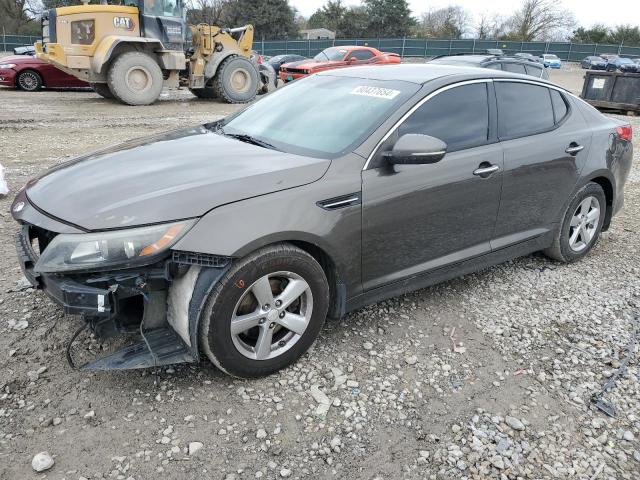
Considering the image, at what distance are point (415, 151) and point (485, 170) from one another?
0.79 meters

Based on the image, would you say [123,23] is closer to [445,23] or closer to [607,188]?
[607,188]

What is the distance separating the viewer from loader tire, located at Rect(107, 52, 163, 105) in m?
12.5

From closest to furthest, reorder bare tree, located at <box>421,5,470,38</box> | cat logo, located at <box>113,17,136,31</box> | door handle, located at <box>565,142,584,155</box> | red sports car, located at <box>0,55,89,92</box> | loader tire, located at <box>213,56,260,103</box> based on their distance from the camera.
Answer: door handle, located at <box>565,142,584,155</box> < cat logo, located at <box>113,17,136,31</box> < loader tire, located at <box>213,56,260,103</box> < red sports car, located at <box>0,55,89,92</box> < bare tree, located at <box>421,5,470,38</box>

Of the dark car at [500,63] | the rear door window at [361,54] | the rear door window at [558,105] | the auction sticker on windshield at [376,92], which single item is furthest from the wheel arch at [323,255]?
the rear door window at [361,54]

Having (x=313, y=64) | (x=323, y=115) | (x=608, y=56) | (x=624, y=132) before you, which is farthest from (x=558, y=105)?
(x=608, y=56)

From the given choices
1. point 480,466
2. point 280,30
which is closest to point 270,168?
point 480,466

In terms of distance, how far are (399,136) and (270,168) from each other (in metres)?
0.79

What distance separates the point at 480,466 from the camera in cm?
231

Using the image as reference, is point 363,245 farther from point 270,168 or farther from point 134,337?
point 134,337

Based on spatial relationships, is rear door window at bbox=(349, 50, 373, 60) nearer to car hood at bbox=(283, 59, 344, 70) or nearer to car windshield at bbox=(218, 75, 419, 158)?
car hood at bbox=(283, 59, 344, 70)

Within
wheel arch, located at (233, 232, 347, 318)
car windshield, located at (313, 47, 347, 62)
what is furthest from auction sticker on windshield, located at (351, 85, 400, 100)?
car windshield, located at (313, 47, 347, 62)

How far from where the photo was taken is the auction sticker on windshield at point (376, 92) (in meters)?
3.21

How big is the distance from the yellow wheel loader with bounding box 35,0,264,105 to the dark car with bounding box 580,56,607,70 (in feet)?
114

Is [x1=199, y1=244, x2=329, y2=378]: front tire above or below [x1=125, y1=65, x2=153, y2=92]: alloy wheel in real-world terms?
below
